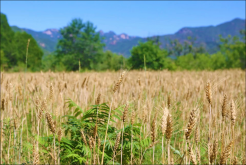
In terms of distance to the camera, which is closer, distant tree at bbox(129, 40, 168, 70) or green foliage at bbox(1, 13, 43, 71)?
distant tree at bbox(129, 40, 168, 70)

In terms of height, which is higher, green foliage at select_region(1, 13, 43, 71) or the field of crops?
green foliage at select_region(1, 13, 43, 71)

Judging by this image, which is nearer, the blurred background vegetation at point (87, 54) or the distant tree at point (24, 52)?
the blurred background vegetation at point (87, 54)

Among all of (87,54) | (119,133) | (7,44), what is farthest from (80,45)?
(119,133)

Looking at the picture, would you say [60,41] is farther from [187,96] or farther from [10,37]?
[187,96]

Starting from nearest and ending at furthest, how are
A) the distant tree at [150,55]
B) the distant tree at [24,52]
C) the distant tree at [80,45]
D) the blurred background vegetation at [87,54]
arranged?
the distant tree at [150,55] → the blurred background vegetation at [87,54] → the distant tree at [80,45] → the distant tree at [24,52]

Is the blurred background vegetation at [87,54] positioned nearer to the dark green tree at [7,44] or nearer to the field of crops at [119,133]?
the dark green tree at [7,44]

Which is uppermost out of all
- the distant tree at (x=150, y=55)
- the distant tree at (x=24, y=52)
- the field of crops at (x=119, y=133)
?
the distant tree at (x=24, y=52)

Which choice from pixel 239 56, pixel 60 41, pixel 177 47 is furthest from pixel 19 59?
pixel 177 47

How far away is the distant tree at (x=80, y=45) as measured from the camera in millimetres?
29862

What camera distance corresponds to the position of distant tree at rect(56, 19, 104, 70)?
29.9 metres

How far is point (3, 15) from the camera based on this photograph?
41.3 meters

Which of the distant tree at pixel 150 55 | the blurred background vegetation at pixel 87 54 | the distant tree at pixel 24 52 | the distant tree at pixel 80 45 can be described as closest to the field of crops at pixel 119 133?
the distant tree at pixel 150 55

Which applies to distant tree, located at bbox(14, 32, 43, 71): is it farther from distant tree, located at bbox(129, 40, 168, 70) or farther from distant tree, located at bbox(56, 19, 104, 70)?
distant tree, located at bbox(129, 40, 168, 70)

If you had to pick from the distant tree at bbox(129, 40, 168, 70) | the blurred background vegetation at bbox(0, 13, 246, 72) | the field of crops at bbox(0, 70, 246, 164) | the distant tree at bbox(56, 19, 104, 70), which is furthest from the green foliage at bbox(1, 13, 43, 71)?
the field of crops at bbox(0, 70, 246, 164)
